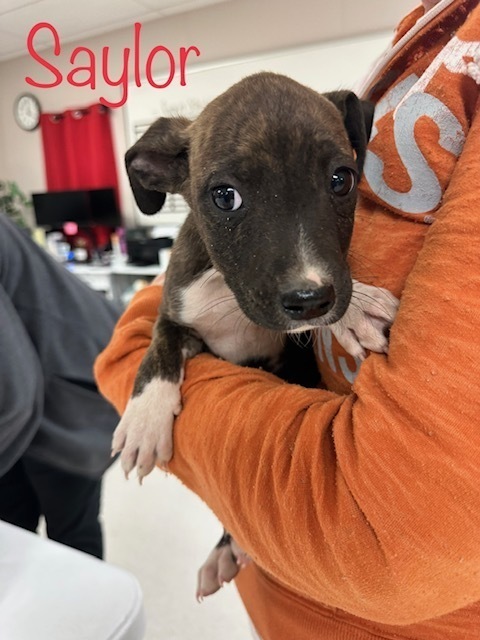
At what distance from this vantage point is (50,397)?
1.94 m

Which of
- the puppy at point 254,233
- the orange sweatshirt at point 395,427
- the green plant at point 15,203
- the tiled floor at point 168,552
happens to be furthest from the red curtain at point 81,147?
the orange sweatshirt at point 395,427

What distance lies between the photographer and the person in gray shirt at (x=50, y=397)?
171cm

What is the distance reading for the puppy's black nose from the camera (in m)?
0.82

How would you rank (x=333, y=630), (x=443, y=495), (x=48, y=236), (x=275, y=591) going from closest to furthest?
(x=443, y=495), (x=333, y=630), (x=275, y=591), (x=48, y=236)

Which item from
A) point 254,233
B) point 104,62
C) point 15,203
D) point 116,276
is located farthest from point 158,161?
point 15,203

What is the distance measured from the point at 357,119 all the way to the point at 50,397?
1474mm

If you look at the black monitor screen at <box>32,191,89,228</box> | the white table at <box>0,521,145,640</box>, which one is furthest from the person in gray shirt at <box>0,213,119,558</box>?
the black monitor screen at <box>32,191,89,228</box>

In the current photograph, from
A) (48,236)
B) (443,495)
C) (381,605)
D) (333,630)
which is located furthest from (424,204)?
(48,236)

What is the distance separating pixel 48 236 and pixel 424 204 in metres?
5.93

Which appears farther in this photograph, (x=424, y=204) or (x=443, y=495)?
(x=424, y=204)

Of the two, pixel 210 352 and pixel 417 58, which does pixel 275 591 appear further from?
pixel 417 58

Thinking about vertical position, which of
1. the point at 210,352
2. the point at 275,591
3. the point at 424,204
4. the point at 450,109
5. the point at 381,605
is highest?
the point at 450,109

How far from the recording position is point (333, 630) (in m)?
0.91

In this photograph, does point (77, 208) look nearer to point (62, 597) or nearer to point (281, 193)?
point (62, 597)
